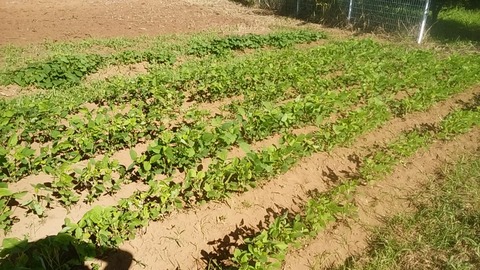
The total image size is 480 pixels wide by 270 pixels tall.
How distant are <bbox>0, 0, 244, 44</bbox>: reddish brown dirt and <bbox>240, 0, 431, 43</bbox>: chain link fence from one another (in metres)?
2.85

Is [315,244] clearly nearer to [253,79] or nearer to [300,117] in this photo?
[300,117]

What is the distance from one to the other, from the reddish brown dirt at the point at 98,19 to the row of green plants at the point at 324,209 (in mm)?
8694

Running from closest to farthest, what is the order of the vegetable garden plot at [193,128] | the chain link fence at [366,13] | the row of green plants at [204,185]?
1. the row of green plants at [204,185]
2. the vegetable garden plot at [193,128]
3. the chain link fence at [366,13]

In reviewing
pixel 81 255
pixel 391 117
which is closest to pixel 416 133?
pixel 391 117

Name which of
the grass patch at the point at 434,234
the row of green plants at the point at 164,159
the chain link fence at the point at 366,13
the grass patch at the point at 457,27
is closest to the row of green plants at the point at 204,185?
the row of green plants at the point at 164,159

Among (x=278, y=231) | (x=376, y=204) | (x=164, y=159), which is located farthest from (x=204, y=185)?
(x=376, y=204)

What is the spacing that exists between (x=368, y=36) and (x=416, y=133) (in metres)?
7.58

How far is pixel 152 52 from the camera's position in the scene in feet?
27.9

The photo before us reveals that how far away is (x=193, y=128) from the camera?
452 cm

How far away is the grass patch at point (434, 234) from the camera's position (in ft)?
Result: 10.3

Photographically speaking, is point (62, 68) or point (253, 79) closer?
point (253, 79)

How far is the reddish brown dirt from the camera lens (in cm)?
1045

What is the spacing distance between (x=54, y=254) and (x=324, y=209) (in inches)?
94.5

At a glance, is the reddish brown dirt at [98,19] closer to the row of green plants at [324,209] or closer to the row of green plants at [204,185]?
the row of green plants at [204,185]
